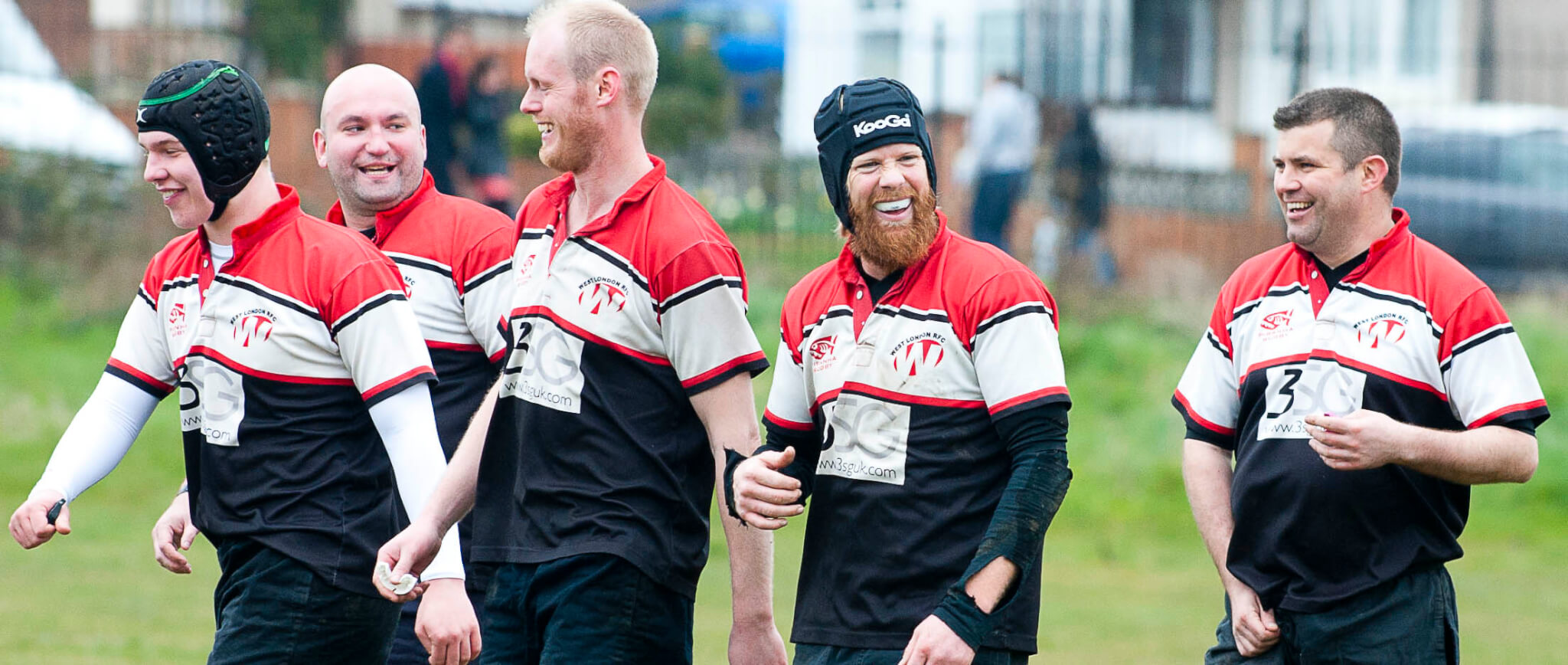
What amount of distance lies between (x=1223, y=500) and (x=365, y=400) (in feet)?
7.36

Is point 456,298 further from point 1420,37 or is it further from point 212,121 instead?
point 1420,37

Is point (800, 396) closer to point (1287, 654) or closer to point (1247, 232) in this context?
point (1287, 654)

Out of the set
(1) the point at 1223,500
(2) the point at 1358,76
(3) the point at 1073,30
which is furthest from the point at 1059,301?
(1) the point at 1223,500

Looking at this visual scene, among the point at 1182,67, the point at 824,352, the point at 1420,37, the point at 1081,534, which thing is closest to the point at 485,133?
the point at 1081,534

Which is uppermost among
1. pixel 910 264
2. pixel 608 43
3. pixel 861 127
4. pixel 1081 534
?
pixel 608 43

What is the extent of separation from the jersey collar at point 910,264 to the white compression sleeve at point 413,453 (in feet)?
3.49

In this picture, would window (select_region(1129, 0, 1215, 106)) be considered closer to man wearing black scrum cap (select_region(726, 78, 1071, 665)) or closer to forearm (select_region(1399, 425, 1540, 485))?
forearm (select_region(1399, 425, 1540, 485))

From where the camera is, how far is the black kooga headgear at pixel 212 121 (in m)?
4.43

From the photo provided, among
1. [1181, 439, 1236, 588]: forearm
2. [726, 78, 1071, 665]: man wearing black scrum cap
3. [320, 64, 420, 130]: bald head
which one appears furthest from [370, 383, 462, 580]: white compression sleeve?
[1181, 439, 1236, 588]: forearm

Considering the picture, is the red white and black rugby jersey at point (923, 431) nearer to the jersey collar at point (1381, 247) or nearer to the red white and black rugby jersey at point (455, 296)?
the jersey collar at point (1381, 247)

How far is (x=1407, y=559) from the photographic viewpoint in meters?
4.47

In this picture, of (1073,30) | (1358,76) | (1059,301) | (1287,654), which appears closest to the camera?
(1287,654)

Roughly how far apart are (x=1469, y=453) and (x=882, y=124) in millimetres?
1565

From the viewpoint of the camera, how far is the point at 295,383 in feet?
14.6
